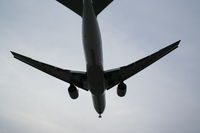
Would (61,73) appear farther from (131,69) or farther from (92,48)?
(131,69)

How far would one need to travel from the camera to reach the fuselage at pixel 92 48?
18.7m

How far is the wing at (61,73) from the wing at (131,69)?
2140mm

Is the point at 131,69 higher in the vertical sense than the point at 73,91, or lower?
higher

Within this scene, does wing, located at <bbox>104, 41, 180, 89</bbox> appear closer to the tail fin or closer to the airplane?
the airplane

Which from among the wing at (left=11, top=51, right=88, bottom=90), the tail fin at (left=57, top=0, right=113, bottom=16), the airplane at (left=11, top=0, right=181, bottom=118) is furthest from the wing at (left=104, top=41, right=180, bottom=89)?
the tail fin at (left=57, top=0, right=113, bottom=16)

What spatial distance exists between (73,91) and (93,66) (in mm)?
4078

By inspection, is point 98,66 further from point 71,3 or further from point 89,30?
point 71,3

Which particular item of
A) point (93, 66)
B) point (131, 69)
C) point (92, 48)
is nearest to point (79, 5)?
point (92, 48)

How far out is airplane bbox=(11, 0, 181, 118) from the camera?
1900 cm

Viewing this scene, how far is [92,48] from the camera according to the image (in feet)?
63.7

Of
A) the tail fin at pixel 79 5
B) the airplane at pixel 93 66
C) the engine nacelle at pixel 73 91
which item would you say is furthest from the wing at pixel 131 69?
the tail fin at pixel 79 5

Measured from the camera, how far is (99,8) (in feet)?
70.4

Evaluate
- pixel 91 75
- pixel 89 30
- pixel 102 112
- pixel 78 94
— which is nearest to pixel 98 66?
pixel 91 75

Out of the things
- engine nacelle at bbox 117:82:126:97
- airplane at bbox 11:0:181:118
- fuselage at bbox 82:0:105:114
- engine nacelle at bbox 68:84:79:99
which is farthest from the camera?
engine nacelle at bbox 68:84:79:99
